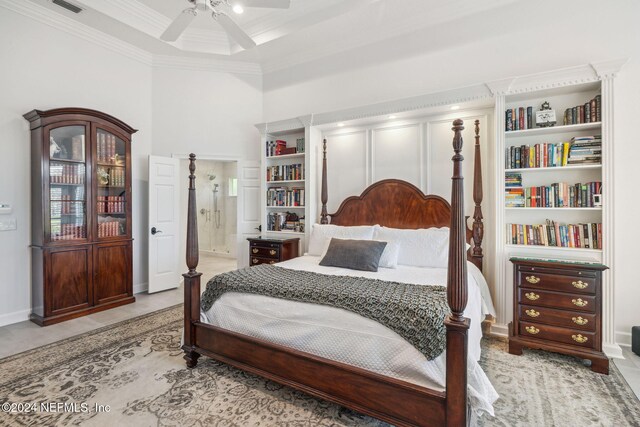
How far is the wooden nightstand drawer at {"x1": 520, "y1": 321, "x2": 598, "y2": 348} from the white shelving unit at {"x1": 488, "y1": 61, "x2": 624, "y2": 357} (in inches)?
13.2

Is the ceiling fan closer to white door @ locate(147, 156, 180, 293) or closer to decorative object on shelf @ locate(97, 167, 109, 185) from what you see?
decorative object on shelf @ locate(97, 167, 109, 185)

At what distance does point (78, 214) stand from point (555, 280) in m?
4.97

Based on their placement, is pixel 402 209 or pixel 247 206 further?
pixel 247 206

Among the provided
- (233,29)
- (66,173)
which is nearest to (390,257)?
(233,29)

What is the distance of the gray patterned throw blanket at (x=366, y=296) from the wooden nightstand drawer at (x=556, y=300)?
3.30 ft

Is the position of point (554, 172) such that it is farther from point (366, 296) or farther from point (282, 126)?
point (282, 126)

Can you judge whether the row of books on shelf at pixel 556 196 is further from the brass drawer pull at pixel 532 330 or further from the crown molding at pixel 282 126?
the crown molding at pixel 282 126

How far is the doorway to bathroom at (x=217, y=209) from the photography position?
24.9ft

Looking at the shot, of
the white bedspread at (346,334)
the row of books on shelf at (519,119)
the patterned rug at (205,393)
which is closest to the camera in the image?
the white bedspread at (346,334)

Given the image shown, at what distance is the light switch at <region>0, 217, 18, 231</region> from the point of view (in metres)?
3.31

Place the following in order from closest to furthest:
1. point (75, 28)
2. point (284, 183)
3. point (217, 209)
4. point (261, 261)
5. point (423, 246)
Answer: point (423, 246)
point (75, 28)
point (261, 261)
point (284, 183)
point (217, 209)

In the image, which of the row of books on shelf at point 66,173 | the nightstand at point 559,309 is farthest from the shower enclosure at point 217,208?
the nightstand at point 559,309

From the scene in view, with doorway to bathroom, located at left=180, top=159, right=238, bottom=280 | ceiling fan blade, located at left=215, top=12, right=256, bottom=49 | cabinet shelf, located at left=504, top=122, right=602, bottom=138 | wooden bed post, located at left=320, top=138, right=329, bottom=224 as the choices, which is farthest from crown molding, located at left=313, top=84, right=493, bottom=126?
doorway to bathroom, located at left=180, top=159, right=238, bottom=280

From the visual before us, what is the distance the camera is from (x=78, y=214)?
3.72 m
